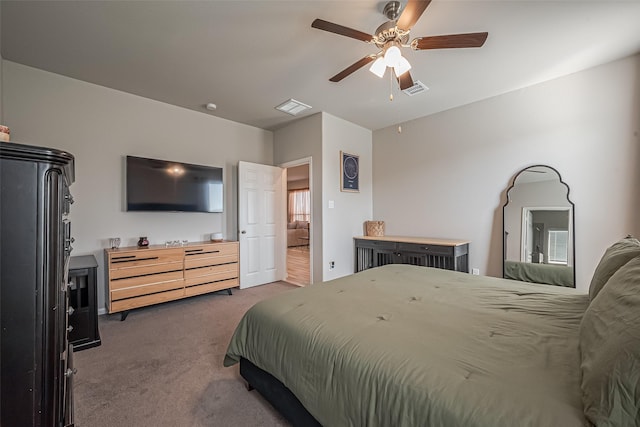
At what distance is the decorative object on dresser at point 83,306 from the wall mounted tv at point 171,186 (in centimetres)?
105

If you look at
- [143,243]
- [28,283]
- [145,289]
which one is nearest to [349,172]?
[143,243]

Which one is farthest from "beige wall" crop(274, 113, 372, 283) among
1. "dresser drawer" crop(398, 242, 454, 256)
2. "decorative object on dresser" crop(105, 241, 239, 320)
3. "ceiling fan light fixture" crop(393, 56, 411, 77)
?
"ceiling fan light fixture" crop(393, 56, 411, 77)

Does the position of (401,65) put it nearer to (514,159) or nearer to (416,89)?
(416,89)

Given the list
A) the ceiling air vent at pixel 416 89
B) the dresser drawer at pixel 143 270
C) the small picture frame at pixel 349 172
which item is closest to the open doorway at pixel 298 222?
the small picture frame at pixel 349 172

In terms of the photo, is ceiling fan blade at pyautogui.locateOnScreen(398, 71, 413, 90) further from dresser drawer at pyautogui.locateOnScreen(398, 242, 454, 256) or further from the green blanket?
the green blanket

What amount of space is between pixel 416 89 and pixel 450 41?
1.39m

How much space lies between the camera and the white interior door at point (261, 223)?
4094 millimetres

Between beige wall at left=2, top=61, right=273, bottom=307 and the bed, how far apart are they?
2.59m

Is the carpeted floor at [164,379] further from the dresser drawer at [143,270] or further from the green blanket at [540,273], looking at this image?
the green blanket at [540,273]

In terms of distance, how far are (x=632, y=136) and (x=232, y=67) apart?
4.04 m

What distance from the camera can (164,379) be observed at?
6.11 ft

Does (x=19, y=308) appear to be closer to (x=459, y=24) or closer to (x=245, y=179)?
(x=459, y=24)

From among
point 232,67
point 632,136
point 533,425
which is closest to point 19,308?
point 533,425

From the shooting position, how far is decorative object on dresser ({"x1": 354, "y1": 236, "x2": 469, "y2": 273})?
128 inches
